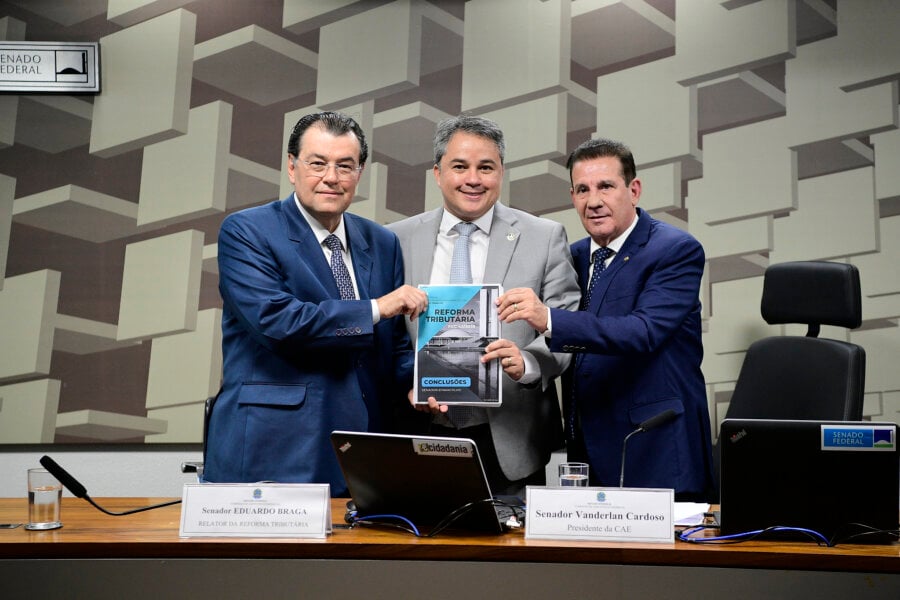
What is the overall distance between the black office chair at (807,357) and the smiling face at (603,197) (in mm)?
639

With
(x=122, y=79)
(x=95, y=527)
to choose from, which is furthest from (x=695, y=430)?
(x=122, y=79)

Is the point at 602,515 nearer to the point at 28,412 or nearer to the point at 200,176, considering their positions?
the point at 200,176

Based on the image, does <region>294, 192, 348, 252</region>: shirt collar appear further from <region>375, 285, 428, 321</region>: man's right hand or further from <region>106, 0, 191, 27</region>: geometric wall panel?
<region>106, 0, 191, 27</region>: geometric wall panel

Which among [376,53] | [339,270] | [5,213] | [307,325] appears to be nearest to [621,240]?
[339,270]

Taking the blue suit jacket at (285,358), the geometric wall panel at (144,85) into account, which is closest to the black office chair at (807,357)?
the blue suit jacket at (285,358)

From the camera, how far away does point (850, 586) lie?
1.61m

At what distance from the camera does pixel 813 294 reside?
3.04 metres

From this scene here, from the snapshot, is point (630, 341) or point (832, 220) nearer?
point (630, 341)

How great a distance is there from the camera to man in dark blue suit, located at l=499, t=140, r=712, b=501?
2.69 meters

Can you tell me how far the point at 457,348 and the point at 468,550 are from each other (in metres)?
0.89

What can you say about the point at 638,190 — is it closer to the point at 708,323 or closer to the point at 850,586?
the point at 708,323

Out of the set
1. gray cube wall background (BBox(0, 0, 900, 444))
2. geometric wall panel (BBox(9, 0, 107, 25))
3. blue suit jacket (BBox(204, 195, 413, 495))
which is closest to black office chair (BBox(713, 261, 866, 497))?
gray cube wall background (BBox(0, 0, 900, 444))

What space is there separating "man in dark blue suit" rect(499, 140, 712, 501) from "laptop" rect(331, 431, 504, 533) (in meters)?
0.86

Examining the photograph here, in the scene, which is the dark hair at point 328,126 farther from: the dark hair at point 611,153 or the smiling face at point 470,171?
the dark hair at point 611,153
